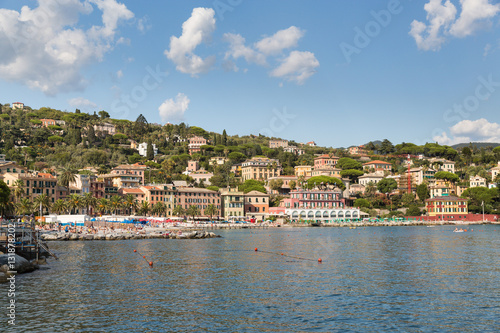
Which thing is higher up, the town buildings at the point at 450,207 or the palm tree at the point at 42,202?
the palm tree at the point at 42,202

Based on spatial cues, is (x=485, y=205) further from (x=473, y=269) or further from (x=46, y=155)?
(x=46, y=155)

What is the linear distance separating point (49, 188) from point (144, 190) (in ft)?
81.5

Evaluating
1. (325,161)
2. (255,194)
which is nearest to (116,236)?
(255,194)

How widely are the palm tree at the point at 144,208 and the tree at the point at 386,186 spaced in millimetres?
82534

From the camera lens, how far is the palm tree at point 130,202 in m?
110

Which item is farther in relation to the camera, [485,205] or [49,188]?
[485,205]

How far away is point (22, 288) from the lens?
1129 inches

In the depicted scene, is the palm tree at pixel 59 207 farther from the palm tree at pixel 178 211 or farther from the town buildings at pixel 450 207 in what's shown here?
the town buildings at pixel 450 207

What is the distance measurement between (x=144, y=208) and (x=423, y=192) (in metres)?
90.0

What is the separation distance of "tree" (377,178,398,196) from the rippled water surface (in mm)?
114465

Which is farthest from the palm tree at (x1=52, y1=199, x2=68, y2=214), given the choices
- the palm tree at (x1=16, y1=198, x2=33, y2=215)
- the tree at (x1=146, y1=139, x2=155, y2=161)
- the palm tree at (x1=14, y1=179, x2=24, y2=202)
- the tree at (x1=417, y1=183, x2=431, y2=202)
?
the tree at (x1=417, y1=183, x2=431, y2=202)

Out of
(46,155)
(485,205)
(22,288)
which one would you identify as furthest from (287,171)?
(22,288)

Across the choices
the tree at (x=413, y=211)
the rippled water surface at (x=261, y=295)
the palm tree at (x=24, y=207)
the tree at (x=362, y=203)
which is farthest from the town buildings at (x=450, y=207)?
the palm tree at (x=24, y=207)

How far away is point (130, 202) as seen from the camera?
362ft
